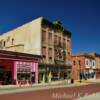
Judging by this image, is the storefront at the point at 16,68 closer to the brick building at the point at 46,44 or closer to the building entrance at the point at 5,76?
the building entrance at the point at 5,76

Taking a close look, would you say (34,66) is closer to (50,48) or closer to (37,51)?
(37,51)

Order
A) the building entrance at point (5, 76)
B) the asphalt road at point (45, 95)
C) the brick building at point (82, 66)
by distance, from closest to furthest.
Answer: the asphalt road at point (45, 95)
the building entrance at point (5, 76)
the brick building at point (82, 66)

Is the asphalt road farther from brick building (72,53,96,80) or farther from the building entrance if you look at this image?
brick building (72,53,96,80)

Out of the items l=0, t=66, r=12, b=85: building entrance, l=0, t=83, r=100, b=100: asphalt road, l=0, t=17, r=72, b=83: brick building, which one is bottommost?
l=0, t=83, r=100, b=100: asphalt road

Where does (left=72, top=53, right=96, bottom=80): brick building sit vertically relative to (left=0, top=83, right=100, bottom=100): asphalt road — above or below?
above

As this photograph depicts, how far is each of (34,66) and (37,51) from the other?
4108mm

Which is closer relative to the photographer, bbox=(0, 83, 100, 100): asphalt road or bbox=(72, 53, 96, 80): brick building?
bbox=(0, 83, 100, 100): asphalt road

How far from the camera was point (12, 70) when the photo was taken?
144 ft

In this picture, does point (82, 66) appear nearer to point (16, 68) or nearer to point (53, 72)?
point (53, 72)

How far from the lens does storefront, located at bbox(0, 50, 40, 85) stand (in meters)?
42.6

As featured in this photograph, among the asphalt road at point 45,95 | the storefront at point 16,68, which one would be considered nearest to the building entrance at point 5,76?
the storefront at point 16,68

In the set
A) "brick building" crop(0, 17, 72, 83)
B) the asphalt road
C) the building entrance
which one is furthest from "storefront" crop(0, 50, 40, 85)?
the asphalt road

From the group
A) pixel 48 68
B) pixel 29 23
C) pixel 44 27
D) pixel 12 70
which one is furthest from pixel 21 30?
pixel 12 70

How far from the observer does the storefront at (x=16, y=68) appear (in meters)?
42.6
